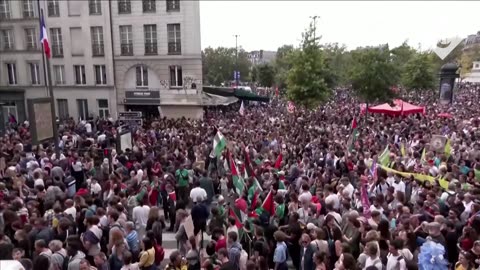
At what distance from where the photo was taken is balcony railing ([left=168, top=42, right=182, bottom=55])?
30950 millimetres

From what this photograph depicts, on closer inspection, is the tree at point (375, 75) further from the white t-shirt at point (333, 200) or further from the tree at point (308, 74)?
the white t-shirt at point (333, 200)

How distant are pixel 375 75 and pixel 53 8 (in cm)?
2425

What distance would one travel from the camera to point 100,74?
32719mm

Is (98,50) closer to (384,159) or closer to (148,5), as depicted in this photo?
(148,5)

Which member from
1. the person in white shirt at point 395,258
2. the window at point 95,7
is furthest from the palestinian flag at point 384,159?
the window at point 95,7

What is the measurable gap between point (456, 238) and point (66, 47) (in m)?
31.3

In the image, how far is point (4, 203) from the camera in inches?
365

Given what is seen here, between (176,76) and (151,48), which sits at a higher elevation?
(151,48)

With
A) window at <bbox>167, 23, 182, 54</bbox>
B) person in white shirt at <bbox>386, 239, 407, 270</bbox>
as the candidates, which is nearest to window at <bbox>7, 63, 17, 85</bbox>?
window at <bbox>167, 23, 182, 54</bbox>

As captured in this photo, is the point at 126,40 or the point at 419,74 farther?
the point at 419,74

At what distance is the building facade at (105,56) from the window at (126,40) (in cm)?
7

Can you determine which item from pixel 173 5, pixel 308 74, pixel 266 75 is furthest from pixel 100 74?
pixel 266 75

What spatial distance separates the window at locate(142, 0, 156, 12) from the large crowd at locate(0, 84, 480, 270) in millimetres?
17120

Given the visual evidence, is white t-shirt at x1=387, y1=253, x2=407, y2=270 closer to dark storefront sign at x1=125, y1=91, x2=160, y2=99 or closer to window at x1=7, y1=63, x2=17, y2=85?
dark storefront sign at x1=125, y1=91, x2=160, y2=99
